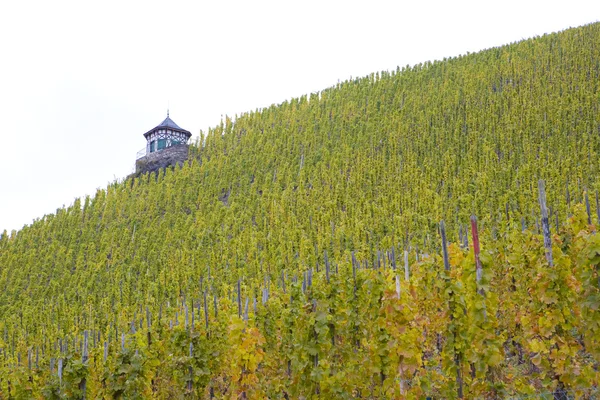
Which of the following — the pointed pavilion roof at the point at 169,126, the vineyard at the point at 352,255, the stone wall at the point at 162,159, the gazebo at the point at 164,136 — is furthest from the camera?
the gazebo at the point at 164,136

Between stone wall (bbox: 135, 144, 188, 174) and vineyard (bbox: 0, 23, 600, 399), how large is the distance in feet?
3.96

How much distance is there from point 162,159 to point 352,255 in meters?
39.0

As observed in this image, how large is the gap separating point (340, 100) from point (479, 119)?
17.4 metres

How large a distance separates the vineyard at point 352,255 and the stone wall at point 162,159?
1.21 m

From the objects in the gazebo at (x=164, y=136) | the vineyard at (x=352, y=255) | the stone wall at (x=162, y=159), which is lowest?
the vineyard at (x=352, y=255)

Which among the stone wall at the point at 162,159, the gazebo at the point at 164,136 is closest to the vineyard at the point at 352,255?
the stone wall at the point at 162,159

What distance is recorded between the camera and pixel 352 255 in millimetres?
9352

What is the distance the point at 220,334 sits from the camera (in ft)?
31.0

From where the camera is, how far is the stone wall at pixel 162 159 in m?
44.9

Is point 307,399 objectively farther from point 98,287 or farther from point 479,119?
point 479,119

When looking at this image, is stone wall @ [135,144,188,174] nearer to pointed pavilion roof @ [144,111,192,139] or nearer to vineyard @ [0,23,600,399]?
vineyard @ [0,23,600,399]

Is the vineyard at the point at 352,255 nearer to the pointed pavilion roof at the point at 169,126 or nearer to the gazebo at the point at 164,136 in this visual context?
the pointed pavilion roof at the point at 169,126

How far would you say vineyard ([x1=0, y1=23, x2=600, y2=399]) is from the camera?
7090 mm

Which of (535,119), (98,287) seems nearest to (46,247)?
(98,287)
